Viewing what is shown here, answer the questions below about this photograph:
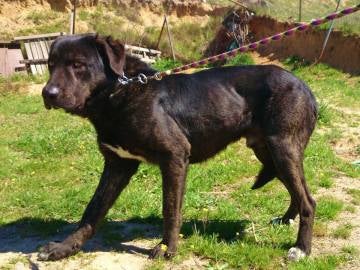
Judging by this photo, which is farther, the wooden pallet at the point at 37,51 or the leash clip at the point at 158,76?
the wooden pallet at the point at 37,51

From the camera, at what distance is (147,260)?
425cm

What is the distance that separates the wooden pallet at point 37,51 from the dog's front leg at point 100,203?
44.0 ft

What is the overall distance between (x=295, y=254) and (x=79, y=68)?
236 centimetres

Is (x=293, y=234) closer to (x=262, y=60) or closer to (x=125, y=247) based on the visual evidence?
(x=125, y=247)

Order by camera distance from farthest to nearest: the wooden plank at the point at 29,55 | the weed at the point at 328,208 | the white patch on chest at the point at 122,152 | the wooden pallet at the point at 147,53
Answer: the wooden pallet at the point at 147,53 → the wooden plank at the point at 29,55 → the weed at the point at 328,208 → the white patch on chest at the point at 122,152

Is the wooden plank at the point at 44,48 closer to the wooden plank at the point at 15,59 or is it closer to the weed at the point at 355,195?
the wooden plank at the point at 15,59

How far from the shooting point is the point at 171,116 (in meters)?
4.36

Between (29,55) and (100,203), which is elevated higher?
(100,203)

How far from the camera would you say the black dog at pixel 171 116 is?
13.5ft

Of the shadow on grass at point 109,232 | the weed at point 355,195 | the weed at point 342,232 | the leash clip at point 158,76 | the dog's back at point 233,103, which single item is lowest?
the weed at point 355,195

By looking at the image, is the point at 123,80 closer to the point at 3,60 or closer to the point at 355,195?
the point at 355,195

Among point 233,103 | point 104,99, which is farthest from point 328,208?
point 104,99

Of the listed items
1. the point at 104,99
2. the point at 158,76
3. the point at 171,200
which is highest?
the point at 158,76

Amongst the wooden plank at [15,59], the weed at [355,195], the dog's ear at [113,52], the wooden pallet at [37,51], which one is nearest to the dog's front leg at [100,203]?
the dog's ear at [113,52]
